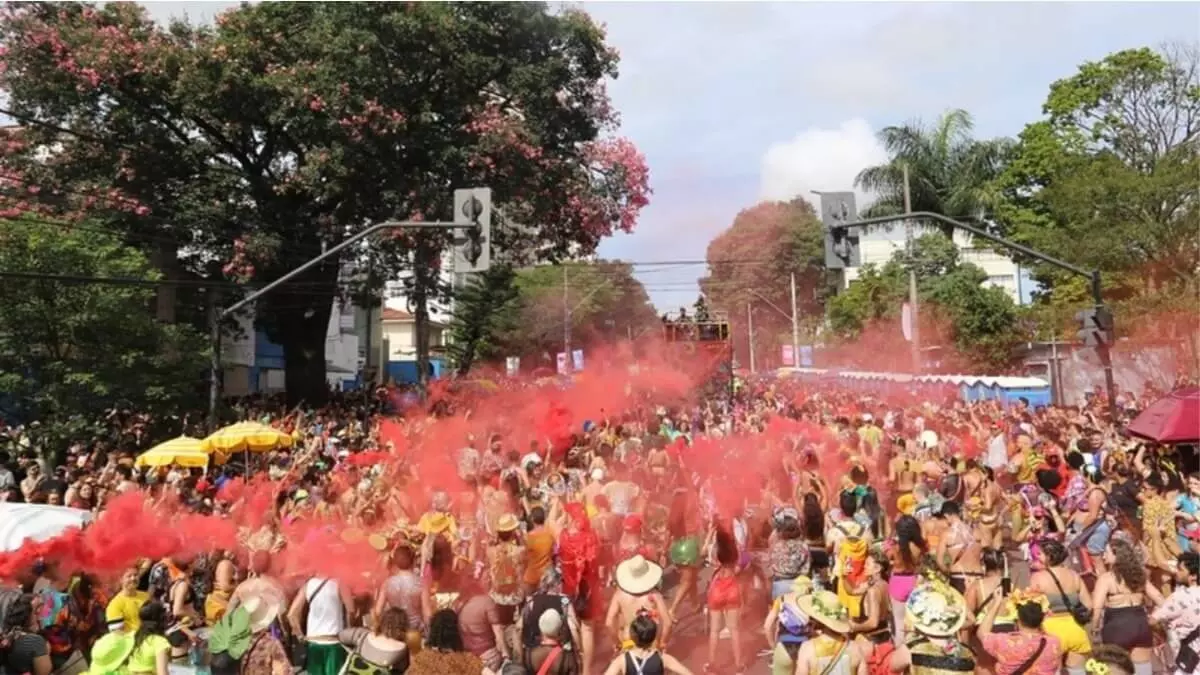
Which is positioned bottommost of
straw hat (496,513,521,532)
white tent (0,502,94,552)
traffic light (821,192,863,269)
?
straw hat (496,513,521,532)

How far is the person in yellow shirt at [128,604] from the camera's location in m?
6.58

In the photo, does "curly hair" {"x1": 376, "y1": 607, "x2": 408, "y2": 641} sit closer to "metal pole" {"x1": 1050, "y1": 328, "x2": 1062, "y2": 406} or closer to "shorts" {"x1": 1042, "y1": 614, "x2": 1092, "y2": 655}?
"shorts" {"x1": 1042, "y1": 614, "x2": 1092, "y2": 655}

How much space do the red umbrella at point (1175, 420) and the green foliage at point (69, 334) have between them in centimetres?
1840

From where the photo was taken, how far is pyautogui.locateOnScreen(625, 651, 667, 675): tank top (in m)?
5.32

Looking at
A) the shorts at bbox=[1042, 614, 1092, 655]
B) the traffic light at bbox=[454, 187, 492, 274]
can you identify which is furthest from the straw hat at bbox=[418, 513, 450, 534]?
the shorts at bbox=[1042, 614, 1092, 655]

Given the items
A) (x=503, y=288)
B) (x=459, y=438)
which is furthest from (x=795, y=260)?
(x=459, y=438)

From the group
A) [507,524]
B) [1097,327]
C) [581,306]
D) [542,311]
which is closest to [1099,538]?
[507,524]

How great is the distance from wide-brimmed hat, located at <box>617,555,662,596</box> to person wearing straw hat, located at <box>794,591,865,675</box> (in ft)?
5.09

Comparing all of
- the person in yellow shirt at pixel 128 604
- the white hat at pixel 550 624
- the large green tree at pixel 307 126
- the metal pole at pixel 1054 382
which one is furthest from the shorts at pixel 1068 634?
the metal pole at pixel 1054 382

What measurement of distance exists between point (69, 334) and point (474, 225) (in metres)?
10.8

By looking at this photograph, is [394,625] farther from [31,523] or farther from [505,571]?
[31,523]

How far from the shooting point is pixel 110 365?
19.4m

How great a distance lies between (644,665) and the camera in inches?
210

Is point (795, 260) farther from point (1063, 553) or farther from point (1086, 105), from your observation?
point (1063, 553)
